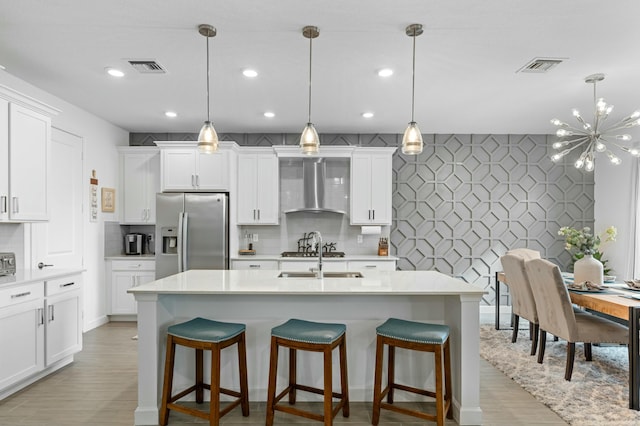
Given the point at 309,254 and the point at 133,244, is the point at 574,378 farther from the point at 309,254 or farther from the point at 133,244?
the point at 133,244

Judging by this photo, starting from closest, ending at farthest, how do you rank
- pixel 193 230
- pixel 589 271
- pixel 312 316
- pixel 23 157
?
pixel 312 316, pixel 23 157, pixel 589 271, pixel 193 230

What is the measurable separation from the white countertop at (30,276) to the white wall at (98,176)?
135 centimetres

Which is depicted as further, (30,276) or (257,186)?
(257,186)

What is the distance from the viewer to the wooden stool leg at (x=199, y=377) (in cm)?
289

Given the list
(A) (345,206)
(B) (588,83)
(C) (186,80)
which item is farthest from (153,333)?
(B) (588,83)

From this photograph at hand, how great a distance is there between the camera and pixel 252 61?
3404 mm

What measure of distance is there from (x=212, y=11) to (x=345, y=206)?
3.74 metres

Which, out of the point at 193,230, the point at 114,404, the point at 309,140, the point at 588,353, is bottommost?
the point at 114,404

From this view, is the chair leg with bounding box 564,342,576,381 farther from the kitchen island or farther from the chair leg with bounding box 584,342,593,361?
the kitchen island

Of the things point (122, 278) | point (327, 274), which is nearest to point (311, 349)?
point (327, 274)

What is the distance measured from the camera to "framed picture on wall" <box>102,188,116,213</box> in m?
5.39

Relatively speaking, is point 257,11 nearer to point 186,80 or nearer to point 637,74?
point 186,80

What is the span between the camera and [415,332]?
8.30ft

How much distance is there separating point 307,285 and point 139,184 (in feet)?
12.7
